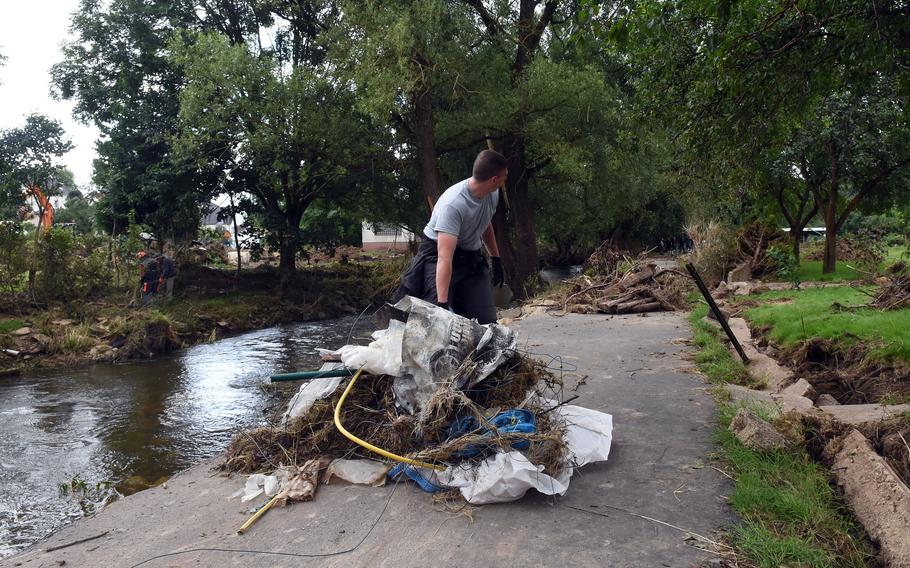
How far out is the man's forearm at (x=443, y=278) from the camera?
4.46 metres

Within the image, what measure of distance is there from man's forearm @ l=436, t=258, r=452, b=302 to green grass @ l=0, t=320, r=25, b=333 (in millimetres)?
13745

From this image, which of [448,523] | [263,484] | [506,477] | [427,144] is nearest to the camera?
[448,523]

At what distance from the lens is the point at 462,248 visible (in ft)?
15.8

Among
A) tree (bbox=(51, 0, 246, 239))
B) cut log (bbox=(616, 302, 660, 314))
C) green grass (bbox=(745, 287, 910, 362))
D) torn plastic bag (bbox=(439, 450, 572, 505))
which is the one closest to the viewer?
torn plastic bag (bbox=(439, 450, 572, 505))

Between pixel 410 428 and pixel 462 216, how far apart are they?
1.51 m

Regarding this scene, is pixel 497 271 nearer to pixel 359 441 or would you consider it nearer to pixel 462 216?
pixel 462 216

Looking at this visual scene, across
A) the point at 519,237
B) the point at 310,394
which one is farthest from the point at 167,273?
the point at 310,394

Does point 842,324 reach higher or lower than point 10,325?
higher

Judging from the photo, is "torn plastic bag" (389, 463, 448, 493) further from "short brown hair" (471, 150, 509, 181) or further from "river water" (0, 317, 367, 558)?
"river water" (0, 317, 367, 558)

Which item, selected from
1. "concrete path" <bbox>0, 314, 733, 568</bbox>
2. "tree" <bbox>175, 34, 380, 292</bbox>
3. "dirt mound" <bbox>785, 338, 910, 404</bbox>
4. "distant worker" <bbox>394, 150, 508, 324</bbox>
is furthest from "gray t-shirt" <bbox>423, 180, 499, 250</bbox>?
"tree" <bbox>175, 34, 380, 292</bbox>

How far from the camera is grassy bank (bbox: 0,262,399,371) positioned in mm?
14289

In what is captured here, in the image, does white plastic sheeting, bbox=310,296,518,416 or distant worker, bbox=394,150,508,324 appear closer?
white plastic sheeting, bbox=310,296,518,416

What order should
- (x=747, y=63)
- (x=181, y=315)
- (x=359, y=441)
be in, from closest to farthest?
(x=359, y=441) → (x=747, y=63) → (x=181, y=315)

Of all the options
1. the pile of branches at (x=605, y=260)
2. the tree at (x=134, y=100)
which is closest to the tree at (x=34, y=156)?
the tree at (x=134, y=100)
